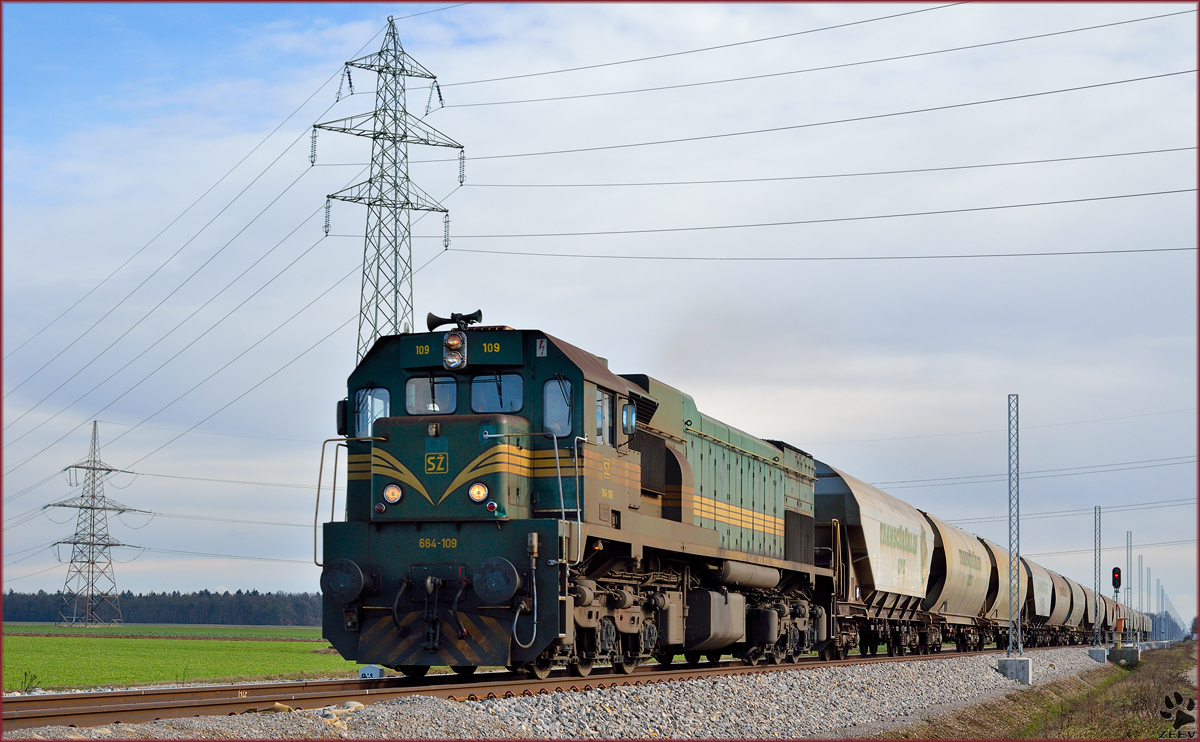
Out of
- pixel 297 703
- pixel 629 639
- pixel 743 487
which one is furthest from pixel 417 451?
pixel 743 487

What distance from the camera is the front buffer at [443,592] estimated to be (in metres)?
11.5

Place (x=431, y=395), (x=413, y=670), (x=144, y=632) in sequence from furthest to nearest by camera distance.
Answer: (x=144, y=632)
(x=413, y=670)
(x=431, y=395)

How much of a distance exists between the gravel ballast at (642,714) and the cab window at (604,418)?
286 cm

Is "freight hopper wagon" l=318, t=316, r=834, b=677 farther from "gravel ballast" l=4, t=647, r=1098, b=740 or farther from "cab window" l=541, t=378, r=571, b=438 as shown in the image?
"gravel ballast" l=4, t=647, r=1098, b=740

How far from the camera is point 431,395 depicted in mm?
12742

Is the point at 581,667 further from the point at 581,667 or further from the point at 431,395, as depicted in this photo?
the point at 431,395

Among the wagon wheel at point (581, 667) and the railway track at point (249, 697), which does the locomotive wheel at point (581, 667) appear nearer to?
the wagon wheel at point (581, 667)

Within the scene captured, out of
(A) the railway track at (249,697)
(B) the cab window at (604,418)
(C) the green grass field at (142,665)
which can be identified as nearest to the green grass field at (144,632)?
(C) the green grass field at (142,665)

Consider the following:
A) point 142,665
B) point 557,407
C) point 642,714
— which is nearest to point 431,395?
point 557,407

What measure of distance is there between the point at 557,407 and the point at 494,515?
1.47 meters

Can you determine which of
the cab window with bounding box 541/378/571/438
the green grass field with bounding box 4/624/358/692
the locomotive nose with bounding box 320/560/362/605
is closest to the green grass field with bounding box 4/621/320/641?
the green grass field with bounding box 4/624/358/692

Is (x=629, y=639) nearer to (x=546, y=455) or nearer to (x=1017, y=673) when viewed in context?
(x=546, y=455)

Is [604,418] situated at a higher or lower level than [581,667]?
higher

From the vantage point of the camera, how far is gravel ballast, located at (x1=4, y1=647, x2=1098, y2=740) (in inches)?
328
